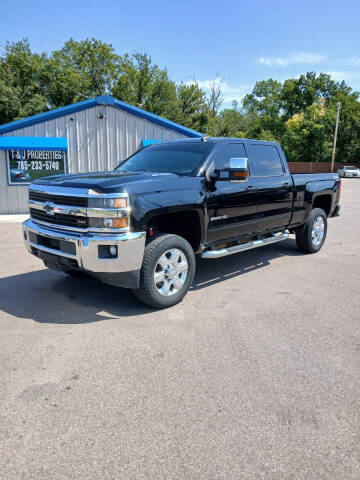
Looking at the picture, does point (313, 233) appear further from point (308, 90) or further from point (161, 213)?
point (308, 90)

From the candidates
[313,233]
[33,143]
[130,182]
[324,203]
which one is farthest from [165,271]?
[33,143]

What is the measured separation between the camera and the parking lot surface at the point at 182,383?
2.12 m

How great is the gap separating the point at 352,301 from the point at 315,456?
2972 mm

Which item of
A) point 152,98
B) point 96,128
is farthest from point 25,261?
point 152,98

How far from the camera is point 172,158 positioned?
5.24m

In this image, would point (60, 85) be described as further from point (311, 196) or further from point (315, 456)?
point (315, 456)

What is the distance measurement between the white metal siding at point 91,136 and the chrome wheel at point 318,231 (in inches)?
333

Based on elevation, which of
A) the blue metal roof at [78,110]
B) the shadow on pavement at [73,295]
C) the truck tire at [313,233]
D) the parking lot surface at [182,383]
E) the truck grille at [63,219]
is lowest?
the shadow on pavement at [73,295]

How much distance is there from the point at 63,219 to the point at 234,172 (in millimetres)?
2084

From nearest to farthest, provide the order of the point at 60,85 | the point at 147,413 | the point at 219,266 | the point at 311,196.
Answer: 1. the point at 147,413
2. the point at 219,266
3. the point at 311,196
4. the point at 60,85

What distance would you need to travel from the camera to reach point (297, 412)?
2541mm

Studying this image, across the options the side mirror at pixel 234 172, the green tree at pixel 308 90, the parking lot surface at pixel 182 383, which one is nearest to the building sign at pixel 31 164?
the parking lot surface at pixel 182 383

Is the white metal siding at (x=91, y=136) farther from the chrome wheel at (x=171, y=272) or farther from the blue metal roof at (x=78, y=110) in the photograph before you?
the chrome wheel at (x=171, y=272)

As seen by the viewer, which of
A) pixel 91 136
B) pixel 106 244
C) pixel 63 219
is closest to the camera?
pixel 106 244
